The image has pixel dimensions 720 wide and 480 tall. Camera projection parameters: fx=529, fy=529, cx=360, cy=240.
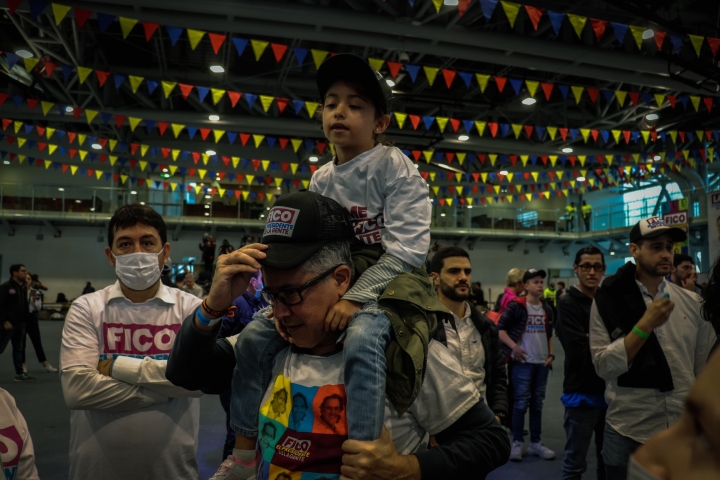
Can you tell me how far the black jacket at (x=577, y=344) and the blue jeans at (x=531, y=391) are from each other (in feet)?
6.13

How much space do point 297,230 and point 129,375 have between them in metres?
1.24

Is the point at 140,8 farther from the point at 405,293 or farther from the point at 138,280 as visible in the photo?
the point at 405,293

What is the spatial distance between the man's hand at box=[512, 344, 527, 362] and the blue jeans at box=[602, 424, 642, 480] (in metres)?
2.65

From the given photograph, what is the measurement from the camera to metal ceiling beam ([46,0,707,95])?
26.9 feet

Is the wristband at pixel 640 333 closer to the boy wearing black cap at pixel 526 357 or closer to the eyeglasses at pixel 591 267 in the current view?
the eyeglasses at pixel 591 267

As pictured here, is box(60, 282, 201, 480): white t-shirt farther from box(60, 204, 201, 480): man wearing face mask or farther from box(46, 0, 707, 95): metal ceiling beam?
box(46, 0, 707, 95): metal ceiling beam

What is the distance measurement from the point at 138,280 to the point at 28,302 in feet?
25.3

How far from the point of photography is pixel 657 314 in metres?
2.67

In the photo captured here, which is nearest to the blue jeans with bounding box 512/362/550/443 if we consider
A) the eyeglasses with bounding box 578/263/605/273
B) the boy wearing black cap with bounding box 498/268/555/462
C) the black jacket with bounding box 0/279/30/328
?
the boy wearing black cap with bounding box 498/268/555/462

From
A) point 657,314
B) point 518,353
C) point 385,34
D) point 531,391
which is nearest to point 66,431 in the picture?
point 518,353

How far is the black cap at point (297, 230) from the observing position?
1.44 m

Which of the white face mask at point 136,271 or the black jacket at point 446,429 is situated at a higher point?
the white face mask at point 136,271

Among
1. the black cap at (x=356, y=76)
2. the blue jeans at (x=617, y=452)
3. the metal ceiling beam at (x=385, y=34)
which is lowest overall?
the blue jeans at (x=617, y=452)

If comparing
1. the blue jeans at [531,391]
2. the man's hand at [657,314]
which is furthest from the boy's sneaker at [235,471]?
the blue jeans at [531,391]
